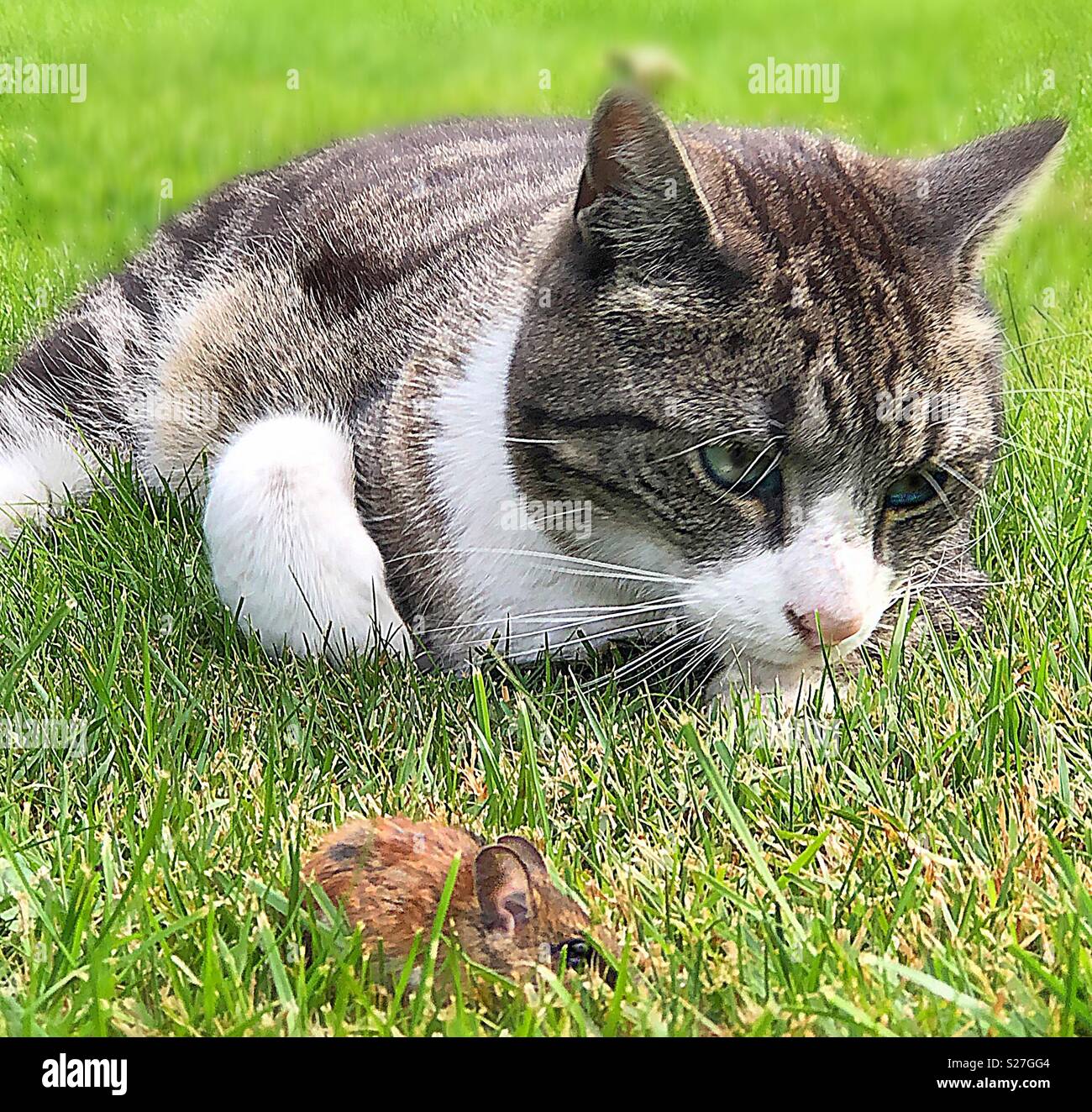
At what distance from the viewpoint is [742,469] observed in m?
1.44

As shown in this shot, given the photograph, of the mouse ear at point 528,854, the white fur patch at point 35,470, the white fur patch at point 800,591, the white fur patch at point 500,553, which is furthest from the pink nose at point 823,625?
the white fur patch at point 35,470

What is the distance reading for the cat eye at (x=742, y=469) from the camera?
1.43 metres

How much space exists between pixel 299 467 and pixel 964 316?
0.84 m

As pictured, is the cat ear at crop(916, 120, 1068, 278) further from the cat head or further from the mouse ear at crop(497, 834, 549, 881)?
the mouse ear at crop(497, 834, 549, 881)

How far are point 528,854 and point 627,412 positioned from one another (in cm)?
54

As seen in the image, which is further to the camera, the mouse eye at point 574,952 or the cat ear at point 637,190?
the cat ear at point 637,190

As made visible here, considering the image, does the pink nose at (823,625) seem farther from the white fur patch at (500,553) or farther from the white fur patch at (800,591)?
the white fur patch at (500,553)

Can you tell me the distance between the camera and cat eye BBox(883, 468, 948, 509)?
4.96 feet

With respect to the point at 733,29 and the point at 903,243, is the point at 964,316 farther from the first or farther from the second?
the point at 733,29

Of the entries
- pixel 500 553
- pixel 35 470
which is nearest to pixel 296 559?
pixel 500 553

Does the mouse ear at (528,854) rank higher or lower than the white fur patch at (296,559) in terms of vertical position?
lower
